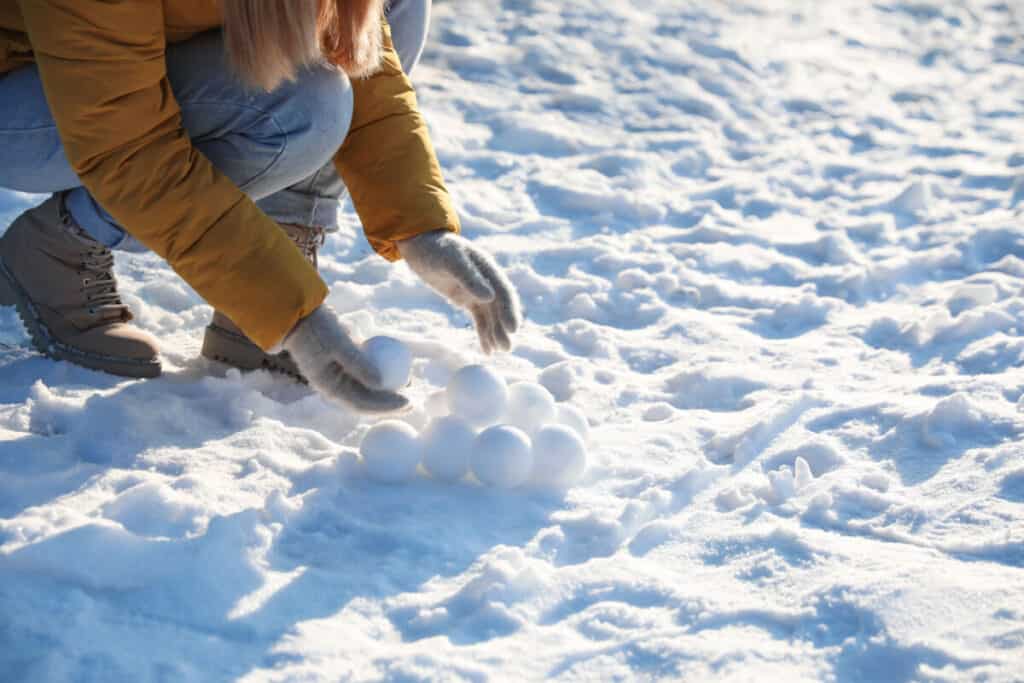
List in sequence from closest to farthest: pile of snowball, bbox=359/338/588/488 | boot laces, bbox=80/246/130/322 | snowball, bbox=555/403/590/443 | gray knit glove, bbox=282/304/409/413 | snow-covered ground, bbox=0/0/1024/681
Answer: snow-covered ground, bbox=0/0/1024/681
gray knit glove, bbox=282/304/409/413
pile of snowball, bbox=359/338/588/488
snowball, bbox=555/403/590/443
boot laces, bbox=80/246/130/322

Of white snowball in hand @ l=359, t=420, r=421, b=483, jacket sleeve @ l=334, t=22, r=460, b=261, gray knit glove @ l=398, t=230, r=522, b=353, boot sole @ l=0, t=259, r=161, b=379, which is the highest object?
jacket sleeve @ l=334, t=22, r=460, b=261

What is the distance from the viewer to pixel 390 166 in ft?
7.05

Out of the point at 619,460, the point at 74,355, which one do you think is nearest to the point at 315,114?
the point at 74,355

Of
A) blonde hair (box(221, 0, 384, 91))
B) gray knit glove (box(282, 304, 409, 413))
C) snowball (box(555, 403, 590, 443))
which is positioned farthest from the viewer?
snowball (box(555, 403, 590, 443))

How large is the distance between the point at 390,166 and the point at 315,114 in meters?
0.18

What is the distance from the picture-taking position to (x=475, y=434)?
2.00 metres

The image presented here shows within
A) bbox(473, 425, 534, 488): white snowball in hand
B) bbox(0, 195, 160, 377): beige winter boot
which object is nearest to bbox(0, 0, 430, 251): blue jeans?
bbox(0, 195, 160, 377): beige winter boot

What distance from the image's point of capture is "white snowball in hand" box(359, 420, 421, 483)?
195 centimetres

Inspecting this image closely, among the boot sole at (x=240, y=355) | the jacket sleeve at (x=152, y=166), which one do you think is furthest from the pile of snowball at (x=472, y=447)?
the boot sole at (x=240, y=355)

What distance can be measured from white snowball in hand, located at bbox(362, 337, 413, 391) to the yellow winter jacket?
0.15 metres

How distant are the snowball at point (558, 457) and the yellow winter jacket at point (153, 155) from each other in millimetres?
501

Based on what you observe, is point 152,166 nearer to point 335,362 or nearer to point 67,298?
point 335,362

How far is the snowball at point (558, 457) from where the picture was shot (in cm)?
196

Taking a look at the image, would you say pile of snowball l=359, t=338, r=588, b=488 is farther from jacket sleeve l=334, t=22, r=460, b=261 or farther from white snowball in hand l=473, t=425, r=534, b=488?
jacket sleeve l=334, t=22, r=460, b=261
